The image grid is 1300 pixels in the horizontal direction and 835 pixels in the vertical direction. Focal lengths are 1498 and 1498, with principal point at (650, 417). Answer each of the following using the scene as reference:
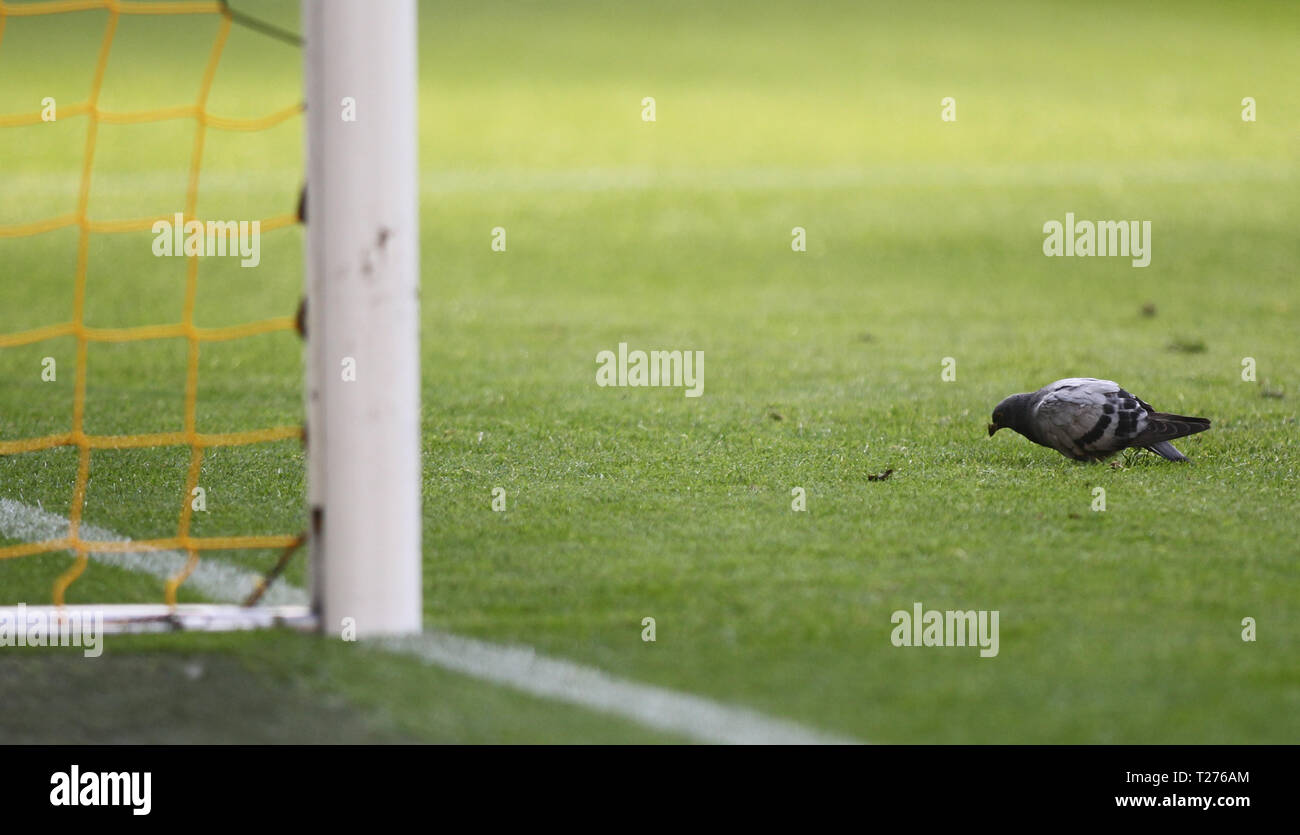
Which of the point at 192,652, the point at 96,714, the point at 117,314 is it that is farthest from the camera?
the point at 117,314

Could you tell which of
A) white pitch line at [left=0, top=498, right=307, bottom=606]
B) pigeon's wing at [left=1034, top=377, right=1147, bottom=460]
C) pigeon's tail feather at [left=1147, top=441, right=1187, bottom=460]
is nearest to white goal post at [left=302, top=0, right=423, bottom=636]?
white pitch line at [left=0, top=498, right=307, bottom=606]

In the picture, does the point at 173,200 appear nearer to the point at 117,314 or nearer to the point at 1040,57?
the point at 117,314

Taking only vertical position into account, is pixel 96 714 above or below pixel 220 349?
below

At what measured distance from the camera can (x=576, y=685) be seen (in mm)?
3160

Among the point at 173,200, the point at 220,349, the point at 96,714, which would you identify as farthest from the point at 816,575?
the point at 173,200

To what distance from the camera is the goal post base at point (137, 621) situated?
345 cm

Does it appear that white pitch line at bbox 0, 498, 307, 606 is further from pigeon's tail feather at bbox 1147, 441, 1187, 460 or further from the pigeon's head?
pigeon's tail feather at bbox 1147, 441, 1187, 460

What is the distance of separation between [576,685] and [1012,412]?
2.40m

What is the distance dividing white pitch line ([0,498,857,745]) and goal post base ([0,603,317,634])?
19 cm

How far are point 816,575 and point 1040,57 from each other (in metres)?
19.1

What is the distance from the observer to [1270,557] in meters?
3.91

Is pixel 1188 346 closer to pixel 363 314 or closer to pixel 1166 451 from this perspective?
pixel 1166 451

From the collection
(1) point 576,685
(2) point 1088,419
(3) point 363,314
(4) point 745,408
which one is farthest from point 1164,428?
(3) point 363,314
